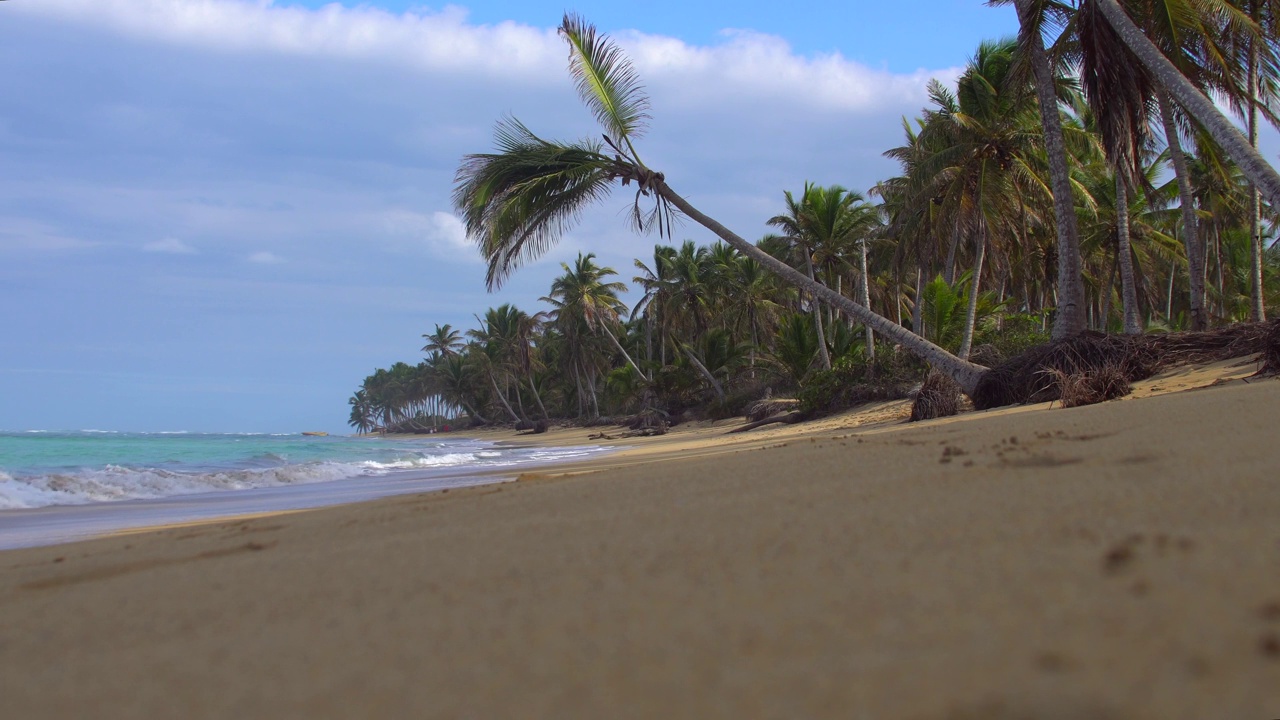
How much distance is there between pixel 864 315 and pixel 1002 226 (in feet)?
Result: 26.9

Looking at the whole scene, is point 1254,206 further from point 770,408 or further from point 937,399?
point 770,408

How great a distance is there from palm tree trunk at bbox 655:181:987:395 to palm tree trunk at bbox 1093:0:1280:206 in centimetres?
389

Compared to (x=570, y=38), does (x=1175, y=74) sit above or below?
below

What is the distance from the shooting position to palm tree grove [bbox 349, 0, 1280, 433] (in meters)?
10.2

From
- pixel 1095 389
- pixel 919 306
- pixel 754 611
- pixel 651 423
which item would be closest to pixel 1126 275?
pixel 919 306

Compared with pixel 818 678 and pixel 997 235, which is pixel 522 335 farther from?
pixel 818 678

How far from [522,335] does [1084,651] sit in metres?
53.6

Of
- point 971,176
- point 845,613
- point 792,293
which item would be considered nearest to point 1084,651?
point 845,613

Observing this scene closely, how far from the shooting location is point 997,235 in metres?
17.5

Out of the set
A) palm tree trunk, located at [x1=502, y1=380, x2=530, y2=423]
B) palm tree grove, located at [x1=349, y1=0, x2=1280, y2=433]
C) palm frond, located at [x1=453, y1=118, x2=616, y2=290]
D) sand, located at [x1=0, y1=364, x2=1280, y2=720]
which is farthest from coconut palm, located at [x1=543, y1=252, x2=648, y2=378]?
sand, located at [x1=0, y1=364, x2=1280, y2=720]

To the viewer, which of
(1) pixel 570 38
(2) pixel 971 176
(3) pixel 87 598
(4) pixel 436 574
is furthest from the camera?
(2) pixel 971 176

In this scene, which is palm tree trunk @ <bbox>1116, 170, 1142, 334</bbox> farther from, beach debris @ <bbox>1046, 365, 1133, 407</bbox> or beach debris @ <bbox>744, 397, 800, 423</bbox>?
beach debris @ <bbox>1046, 365, 1133, 407</bbox>

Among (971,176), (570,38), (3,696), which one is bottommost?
(3,696)

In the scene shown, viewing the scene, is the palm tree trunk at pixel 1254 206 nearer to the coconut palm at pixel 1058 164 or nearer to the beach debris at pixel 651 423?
the coconut palm at pixel 1058 164
